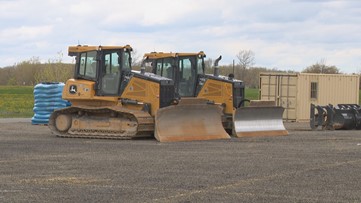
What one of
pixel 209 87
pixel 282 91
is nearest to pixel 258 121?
pixel 209 87

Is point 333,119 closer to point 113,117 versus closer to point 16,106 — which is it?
point 113,117

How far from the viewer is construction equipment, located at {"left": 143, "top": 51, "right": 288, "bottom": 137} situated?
2459cm

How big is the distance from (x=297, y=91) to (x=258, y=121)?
12.0m

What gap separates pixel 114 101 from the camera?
23.0m

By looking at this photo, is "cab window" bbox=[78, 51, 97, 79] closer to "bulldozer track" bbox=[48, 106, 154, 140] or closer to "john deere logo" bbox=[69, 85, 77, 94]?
"john deere logo" bbox=[69, 85, 77, 94]

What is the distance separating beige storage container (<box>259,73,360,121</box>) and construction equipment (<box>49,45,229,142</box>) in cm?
1351

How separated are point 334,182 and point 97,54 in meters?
12.2

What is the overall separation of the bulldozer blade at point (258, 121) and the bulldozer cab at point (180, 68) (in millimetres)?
2340

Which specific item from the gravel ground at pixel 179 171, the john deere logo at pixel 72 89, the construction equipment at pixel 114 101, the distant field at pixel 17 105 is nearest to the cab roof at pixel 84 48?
the construction equipment at pixel 114 101

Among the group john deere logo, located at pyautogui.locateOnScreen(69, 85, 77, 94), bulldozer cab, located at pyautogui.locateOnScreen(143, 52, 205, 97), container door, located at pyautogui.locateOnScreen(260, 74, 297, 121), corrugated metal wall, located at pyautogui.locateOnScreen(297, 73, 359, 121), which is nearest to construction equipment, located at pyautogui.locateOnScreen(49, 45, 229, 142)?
john deere logo, located at pyautogui.locateOnScreen(69, 85, 77, 94)

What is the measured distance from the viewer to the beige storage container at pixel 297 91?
3600cm

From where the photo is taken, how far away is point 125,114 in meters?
22.4

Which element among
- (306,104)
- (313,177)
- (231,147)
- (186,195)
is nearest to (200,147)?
(231,147)

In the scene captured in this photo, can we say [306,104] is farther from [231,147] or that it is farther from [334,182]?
[334,182]
